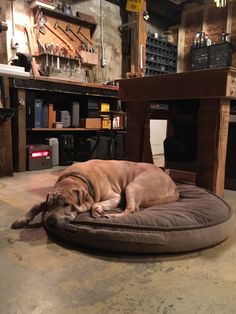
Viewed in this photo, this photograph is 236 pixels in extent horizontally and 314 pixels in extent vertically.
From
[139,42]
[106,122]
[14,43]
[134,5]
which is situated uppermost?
[134,5]

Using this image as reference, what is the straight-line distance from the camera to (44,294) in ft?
3.18

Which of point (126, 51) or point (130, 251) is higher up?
point (126, 51)

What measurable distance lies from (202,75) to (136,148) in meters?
0.81

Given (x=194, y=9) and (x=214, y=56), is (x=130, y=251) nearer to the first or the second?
(x=214, y=56)

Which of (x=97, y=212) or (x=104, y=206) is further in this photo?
(x=104, y=206)

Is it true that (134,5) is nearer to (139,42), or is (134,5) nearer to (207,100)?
(139,42)

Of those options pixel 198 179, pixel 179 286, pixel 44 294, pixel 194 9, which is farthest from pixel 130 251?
pixel 194 9

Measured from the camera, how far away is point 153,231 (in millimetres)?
1244

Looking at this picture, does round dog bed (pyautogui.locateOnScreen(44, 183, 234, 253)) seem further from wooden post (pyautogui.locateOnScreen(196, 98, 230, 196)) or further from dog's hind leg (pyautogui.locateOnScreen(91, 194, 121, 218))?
wooden post (pyautogui.locateOnScreen(196, 98, 230, 196))

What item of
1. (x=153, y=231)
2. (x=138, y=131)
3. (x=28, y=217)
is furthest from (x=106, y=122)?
(x=153, y=231)

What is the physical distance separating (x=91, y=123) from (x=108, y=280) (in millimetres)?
3163

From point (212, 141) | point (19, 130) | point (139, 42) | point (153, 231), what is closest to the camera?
point (153, 231)

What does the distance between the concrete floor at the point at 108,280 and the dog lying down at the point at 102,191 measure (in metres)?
0.17

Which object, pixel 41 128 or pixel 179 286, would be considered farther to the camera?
pixel 41 128
